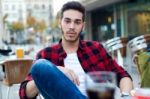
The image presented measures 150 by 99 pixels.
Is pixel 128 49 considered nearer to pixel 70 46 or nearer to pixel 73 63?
pixel 70 46

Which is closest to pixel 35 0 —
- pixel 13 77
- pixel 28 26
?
pixel 28 26

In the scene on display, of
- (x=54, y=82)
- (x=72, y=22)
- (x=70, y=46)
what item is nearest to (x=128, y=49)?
(x=70, y=46)

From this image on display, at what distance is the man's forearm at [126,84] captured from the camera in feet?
8.56

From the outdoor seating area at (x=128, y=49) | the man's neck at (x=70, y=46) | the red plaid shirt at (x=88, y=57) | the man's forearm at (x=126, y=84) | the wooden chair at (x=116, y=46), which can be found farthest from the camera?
the wooden chair at (x=116, y=46)

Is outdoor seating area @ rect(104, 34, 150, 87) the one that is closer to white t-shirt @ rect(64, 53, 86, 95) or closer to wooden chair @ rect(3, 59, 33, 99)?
wooden chair @ rect(3, 59, 33, 99)

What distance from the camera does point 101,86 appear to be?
1.46 m

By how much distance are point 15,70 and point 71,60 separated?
371 cm

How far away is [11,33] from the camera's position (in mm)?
81688

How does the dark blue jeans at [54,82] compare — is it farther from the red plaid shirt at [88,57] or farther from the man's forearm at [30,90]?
the red plaid shirt at [88,57]

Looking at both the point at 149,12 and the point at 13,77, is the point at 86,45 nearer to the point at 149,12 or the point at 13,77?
the point at 13,77

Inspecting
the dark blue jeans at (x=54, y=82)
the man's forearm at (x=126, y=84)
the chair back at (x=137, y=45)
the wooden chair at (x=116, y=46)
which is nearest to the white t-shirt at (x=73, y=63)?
the man's forearm at (x=126, y=84)

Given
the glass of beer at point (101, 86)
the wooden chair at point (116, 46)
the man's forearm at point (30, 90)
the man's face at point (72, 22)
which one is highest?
the man's face at point (72, 22)

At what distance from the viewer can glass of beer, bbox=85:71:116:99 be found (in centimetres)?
145

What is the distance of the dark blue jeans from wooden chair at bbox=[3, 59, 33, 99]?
4636 mm
